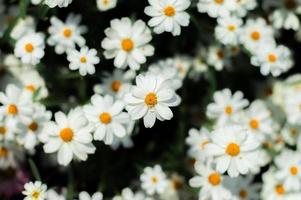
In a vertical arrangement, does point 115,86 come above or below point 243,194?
above

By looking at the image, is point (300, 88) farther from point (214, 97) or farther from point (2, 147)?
point (2, 147)

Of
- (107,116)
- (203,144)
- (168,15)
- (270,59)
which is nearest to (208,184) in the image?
(203,144)

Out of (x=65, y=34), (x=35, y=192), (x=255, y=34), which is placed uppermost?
(x=255, y=34)

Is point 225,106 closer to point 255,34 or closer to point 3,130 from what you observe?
point 255,34

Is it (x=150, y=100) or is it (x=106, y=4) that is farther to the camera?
(x=106, y=4)

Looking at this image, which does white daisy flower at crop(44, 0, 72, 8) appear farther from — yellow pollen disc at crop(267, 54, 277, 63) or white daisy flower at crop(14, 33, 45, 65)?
yellow pollen disc at crop(267, 54, 277, 63)

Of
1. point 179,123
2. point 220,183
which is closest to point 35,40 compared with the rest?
point 179,123
